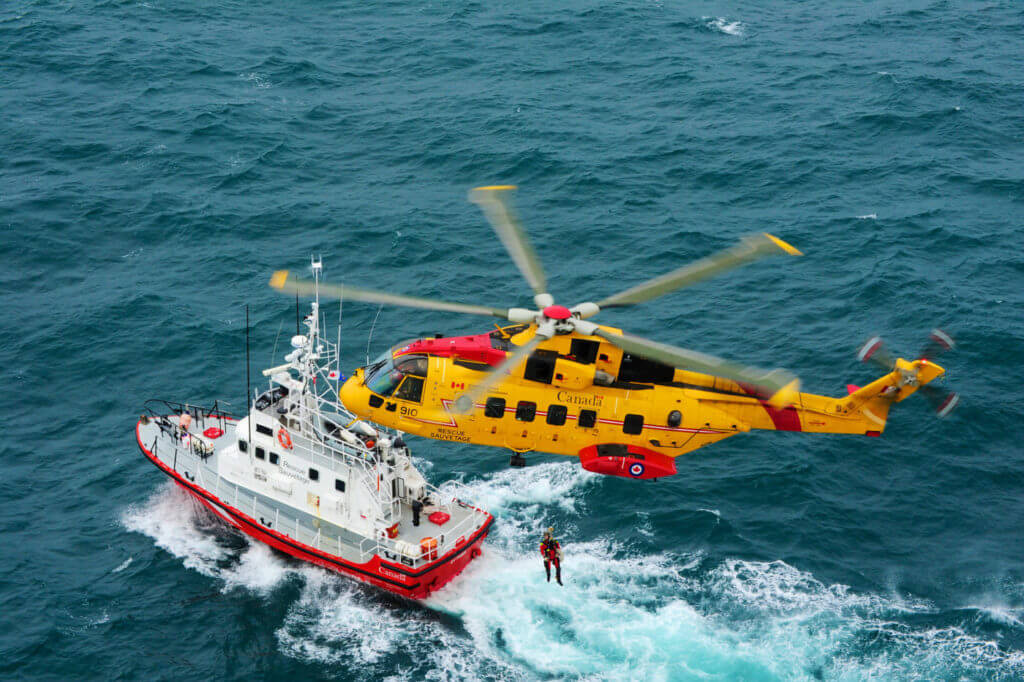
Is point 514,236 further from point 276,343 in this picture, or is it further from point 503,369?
point 276,343

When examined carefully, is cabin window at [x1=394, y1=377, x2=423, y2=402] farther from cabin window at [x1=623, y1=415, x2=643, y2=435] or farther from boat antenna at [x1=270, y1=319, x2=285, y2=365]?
boat antenna at [x1=270, y1=319, x2=285, y2=365]

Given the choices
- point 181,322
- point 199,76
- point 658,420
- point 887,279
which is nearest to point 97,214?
point 181,322

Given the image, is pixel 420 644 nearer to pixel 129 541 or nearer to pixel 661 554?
pixel 661 554

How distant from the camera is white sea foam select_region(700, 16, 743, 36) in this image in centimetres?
8357

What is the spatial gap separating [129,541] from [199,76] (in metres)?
43.6

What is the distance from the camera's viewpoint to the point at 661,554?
4300 cm

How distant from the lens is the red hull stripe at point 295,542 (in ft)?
136

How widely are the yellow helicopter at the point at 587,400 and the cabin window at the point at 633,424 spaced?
33 mm

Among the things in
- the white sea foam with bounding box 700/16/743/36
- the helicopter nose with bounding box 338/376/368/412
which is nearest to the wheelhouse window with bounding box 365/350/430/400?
the helicopter nose with bounding box 338/376/368/412

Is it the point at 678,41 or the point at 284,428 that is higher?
the point at 678,41

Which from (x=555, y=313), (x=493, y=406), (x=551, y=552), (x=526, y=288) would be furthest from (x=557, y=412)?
(x=526, y=288)

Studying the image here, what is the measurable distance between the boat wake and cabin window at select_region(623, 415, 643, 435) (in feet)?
27.1

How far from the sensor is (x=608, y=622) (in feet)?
131

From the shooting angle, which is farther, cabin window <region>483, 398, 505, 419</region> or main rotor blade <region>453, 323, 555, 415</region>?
cabin window <region>483, 398, 505, 419</region>
